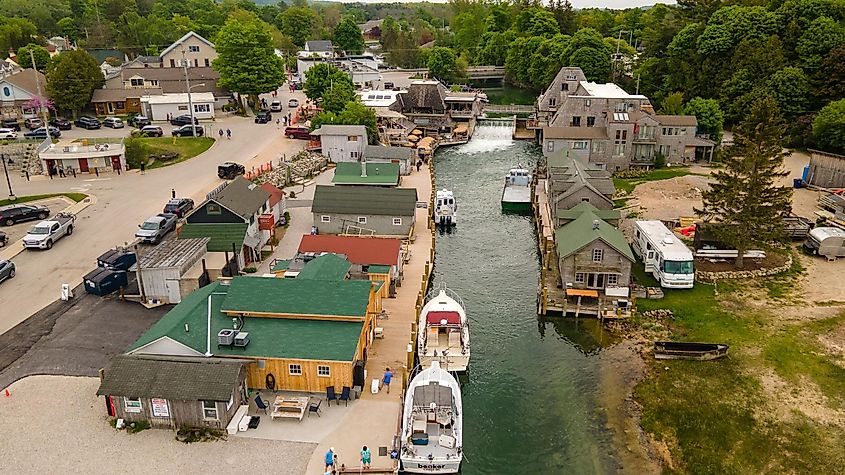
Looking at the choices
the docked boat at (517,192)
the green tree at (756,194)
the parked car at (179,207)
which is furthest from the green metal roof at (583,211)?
the parked car at (179,207)

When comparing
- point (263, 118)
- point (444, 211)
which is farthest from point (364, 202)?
point (263, 118)

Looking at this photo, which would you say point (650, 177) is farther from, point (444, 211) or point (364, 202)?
point (364, 202)

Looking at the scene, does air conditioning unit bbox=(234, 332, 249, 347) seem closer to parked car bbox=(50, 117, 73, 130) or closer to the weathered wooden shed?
the weathered wooden shed

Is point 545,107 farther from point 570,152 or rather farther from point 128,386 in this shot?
point 128,386

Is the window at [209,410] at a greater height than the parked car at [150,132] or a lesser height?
lesser

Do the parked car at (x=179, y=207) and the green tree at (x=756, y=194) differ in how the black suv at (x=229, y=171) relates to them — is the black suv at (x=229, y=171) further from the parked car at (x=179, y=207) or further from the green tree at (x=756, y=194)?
the green tree at (x=756, y=194)

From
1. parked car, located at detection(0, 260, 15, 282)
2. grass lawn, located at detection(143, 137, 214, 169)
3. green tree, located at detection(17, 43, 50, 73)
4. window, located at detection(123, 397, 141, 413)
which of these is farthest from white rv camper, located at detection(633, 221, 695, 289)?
green tree, located at detection(17, 43, 50, 73)
